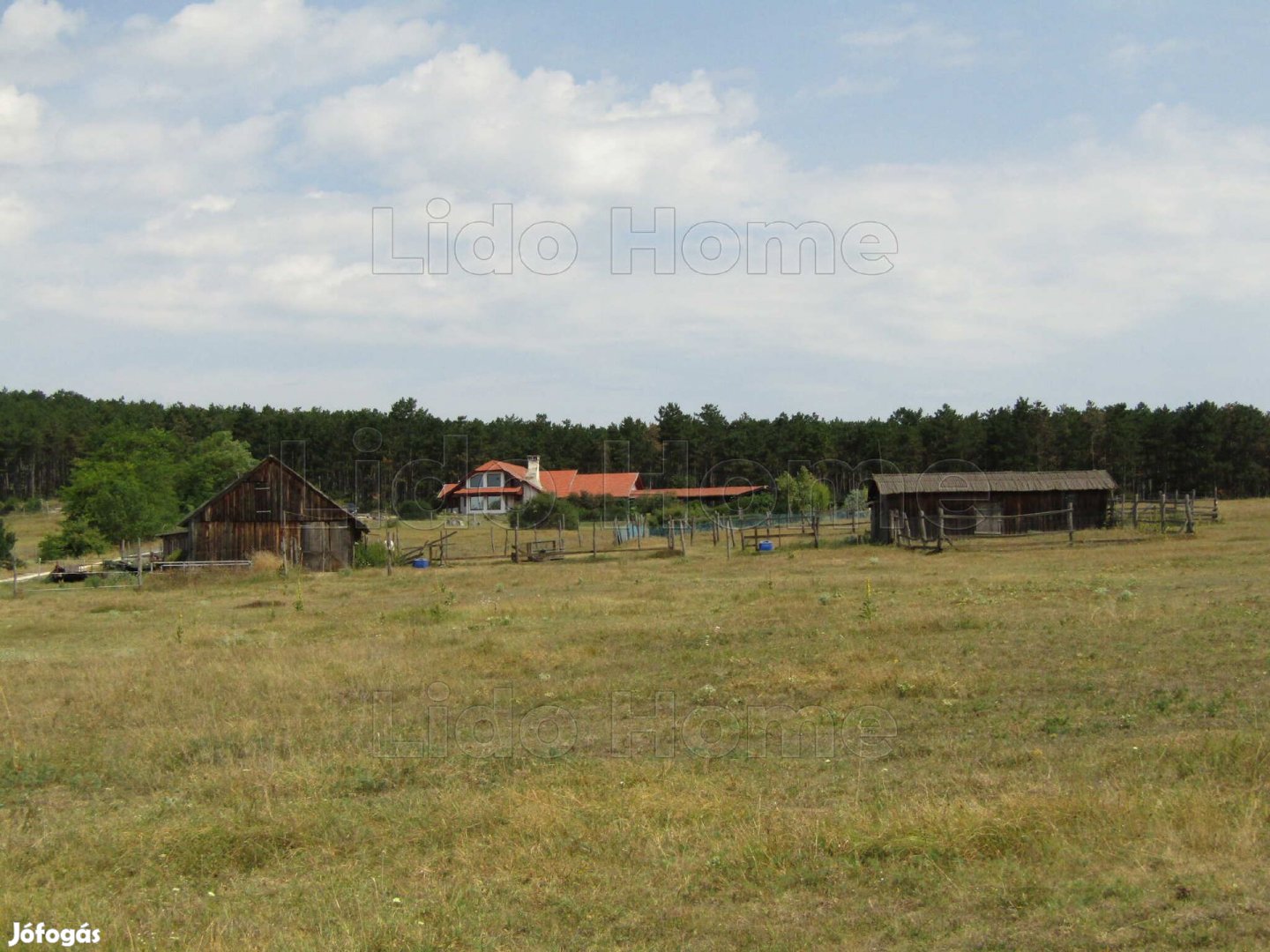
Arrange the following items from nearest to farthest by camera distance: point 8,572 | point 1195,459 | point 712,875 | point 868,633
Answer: point 712,875 < point 868,633 < point 8,572 < point 1195,459

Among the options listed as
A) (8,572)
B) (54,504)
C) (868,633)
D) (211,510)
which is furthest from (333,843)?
(54,504)

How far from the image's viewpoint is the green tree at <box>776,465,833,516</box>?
81938 mm

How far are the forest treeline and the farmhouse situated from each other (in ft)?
15.6

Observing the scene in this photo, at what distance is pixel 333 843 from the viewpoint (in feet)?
30.8

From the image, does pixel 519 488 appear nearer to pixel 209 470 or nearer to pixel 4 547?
pixel 209 470

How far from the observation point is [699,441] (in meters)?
115

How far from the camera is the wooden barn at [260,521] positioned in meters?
51.0

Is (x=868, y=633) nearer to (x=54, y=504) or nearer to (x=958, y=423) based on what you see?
(x=958, y=423)

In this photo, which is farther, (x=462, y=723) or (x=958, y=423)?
(x=958, y=423)

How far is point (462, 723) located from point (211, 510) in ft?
135

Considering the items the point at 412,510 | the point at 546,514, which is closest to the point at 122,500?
the point at 546,514

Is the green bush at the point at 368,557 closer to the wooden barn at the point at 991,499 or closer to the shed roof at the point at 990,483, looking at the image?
the wooden barn at the point at 991,499

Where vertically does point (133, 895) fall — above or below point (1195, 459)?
below

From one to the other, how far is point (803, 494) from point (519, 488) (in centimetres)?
2829
